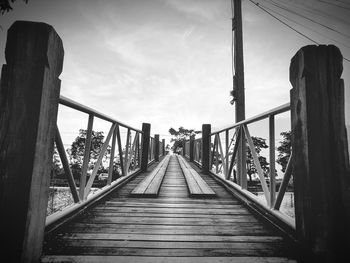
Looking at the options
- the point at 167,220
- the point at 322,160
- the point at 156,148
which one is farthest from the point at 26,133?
the point at 156,148

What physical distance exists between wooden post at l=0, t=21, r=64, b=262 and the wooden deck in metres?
0.41

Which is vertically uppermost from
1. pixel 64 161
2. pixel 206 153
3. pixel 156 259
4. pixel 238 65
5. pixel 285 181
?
pixel 238 65

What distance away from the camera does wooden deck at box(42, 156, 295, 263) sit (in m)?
1.52

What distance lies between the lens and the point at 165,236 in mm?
1846

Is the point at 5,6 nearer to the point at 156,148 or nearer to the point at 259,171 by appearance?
the point at 259,171

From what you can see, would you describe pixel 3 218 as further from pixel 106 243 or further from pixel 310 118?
pixel 310 118

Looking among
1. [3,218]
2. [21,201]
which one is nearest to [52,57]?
[21,201]

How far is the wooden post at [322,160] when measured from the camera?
4.37ft

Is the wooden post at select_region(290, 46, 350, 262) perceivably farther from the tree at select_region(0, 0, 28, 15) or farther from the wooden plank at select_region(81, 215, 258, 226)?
the tree at select_region(0, 0, 28, 15)

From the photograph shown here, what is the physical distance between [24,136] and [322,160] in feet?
6.61

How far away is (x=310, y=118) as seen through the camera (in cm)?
140

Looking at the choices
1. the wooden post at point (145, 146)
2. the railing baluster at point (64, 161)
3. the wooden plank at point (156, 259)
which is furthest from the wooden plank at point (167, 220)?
the wooden post at point (145, 146)

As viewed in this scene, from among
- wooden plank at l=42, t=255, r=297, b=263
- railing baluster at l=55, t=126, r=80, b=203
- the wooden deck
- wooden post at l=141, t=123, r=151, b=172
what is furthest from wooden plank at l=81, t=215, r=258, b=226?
wooden post at l=141, t=123, r=151, b=172

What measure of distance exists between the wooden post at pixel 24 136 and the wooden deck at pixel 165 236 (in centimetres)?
41
